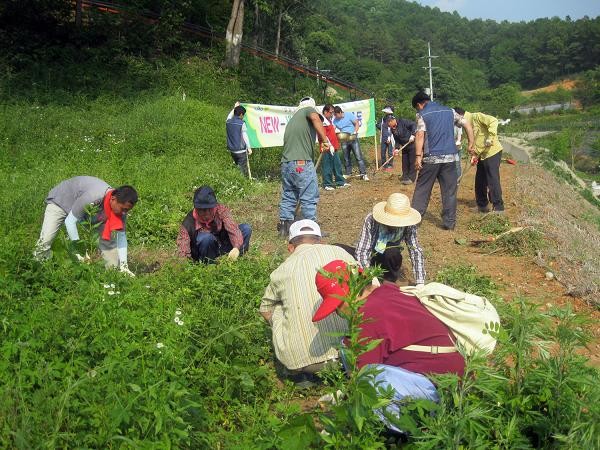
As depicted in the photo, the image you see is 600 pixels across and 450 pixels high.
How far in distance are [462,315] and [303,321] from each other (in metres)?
1.01

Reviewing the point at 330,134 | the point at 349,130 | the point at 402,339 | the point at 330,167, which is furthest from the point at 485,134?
the point at 402,339

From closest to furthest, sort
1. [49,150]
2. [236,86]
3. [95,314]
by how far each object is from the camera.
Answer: [95,314], [49,150], [236,86]

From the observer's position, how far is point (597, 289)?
221 inches

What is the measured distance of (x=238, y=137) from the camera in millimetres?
10961

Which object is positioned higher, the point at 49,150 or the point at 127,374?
the point at 49,150

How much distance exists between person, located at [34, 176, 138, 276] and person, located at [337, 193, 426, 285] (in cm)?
197

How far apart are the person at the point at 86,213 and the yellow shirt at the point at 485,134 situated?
5.12 metres

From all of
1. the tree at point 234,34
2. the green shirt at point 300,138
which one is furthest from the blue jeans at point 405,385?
the tree at point 234,34

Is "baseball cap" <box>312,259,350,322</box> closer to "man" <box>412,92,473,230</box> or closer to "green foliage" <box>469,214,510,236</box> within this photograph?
"man" <box>412,92,473,230</box>

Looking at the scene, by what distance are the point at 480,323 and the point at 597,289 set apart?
299 cm

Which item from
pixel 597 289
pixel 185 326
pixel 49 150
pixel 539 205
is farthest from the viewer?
pixel 49 150

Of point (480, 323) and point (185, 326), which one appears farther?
point (185, 326)

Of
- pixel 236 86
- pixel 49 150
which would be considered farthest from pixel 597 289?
pixel 236 86

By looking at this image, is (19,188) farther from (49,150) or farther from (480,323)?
(480,323)
